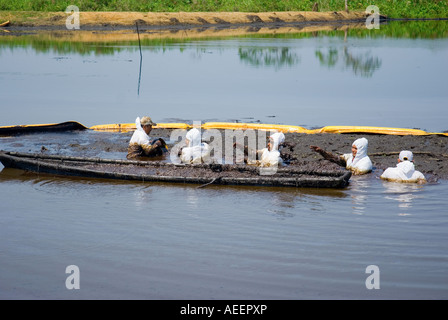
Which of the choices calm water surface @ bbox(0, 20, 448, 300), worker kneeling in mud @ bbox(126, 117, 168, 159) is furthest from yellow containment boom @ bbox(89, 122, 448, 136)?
worker kneeling in mud @ bbox(126, 117, 168, 159)

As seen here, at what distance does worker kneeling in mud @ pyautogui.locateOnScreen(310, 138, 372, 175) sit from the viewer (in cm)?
944

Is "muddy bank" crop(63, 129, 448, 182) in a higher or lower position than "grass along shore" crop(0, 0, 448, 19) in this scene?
lower

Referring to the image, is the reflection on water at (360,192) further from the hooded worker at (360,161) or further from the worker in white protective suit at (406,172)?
the worker in white protective suit at (406,172)

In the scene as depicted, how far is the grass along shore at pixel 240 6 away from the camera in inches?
1518

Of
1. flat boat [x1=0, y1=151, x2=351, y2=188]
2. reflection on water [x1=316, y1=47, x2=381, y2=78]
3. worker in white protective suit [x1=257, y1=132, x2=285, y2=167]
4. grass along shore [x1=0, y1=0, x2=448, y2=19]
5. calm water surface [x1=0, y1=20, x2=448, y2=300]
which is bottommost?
calm water surface [x1=0, y1=20, x2=448, y2=300]

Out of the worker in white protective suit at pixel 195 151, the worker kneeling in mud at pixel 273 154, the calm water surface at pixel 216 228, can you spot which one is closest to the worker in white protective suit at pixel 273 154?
the worker kneeling in mud at pixel 273 154

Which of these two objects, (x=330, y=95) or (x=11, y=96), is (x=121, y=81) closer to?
(x=11, y=96)

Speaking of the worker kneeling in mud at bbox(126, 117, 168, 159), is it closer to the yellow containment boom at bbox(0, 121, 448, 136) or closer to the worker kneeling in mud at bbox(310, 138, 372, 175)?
the yellow containment boom at bbox(0, 121, 448, 136)

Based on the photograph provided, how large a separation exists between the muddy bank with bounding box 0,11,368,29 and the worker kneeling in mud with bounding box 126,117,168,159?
28.5 meters

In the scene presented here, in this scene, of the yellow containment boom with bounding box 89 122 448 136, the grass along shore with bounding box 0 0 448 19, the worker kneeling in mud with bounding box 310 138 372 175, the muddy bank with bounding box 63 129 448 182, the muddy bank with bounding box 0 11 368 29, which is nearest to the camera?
the worker kneeling in mud with bounding box 310 138 372 175

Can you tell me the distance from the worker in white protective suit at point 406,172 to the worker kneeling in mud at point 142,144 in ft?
12.7

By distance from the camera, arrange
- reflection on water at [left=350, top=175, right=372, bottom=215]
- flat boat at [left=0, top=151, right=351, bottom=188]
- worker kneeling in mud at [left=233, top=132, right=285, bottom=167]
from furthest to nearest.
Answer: worker kneeling in mud at [left=233, top=132, right=285, bottom=167], flat boat at [left=0, top=151, right=351, bottom=188], reflection on water at [left=350, top=175, right=372, bottom=215]

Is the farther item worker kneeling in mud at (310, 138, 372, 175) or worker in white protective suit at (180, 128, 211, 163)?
worker in white protective suit at (180, 128, 211, 163)
